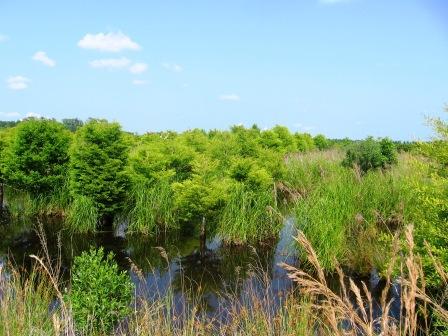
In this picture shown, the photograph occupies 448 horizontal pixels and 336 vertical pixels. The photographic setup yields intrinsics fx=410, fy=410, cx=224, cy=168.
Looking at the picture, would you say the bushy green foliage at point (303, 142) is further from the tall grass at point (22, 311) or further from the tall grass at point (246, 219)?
the tall grass at point (22, 311)

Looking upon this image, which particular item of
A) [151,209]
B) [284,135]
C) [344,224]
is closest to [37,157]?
[151,209]

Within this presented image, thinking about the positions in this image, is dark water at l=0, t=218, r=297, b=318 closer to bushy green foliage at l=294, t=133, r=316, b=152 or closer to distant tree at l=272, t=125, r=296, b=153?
distant tree at l=272, t=125, r=296, b=153

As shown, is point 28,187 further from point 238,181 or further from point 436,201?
point 436,201

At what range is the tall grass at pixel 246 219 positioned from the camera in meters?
10.2

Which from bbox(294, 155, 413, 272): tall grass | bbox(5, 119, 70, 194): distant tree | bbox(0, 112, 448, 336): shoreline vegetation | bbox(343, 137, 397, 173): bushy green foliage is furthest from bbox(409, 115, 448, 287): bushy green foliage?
bbox(343, 137, 397, 173): bushy green foliage

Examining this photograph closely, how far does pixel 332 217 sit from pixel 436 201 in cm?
323

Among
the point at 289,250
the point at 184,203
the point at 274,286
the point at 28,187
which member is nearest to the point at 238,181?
the point at 184,203

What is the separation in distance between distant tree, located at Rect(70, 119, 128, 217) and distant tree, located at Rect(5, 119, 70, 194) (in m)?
1.47

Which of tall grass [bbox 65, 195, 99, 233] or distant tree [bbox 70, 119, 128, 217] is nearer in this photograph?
tall grass [bbox 65, 195, 99, 233]

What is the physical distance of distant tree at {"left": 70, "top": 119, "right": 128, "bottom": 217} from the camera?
1154 cm

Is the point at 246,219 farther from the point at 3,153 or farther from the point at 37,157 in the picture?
the point at 3,153

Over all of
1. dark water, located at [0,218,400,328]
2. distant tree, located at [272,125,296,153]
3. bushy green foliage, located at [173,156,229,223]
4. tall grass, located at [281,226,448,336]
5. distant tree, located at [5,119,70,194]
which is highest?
distant tree, located at [272,125,296,153]

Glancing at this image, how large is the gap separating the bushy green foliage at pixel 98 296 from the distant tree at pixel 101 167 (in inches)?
257

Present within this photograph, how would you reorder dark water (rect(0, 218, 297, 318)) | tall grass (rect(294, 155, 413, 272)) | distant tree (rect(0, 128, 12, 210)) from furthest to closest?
distant tree (rect(0, 128, 12, 210)) < tall grass (rect(294, 155, 413, 272)) < dark water (rect(0, 218, 297, 318))
